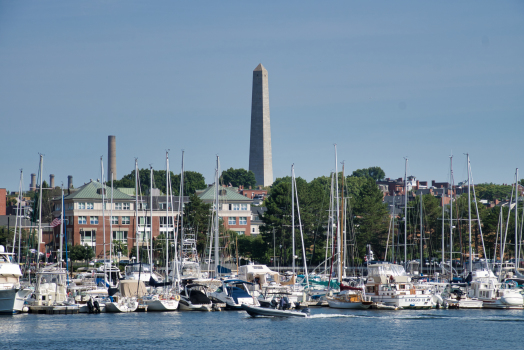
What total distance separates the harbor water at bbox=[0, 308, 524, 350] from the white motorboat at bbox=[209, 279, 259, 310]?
841 millimetres

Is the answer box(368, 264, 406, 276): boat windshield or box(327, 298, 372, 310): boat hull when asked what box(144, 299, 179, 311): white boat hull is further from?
box(368, 264, 406, 276): boat windshield

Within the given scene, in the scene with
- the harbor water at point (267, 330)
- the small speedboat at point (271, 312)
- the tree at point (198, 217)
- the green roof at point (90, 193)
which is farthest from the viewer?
the green roof at point (90, 193)

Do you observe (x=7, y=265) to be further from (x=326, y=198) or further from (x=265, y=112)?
(x=265, y=112)

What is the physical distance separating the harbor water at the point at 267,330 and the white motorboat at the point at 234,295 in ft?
2.76

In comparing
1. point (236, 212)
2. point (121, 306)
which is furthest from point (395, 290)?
point (236, 212)

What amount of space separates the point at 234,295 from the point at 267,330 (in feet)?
38.7

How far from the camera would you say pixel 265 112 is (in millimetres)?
186000

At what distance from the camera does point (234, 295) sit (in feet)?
218

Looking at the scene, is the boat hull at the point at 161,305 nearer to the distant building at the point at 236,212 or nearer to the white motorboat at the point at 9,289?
the white motorboat at the point at 9,289

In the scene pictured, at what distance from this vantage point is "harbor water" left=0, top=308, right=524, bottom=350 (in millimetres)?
48938

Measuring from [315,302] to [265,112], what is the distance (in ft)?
386

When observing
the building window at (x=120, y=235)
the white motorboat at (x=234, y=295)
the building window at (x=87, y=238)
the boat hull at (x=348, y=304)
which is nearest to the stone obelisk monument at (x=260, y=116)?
the building window at (x=120, y=235)

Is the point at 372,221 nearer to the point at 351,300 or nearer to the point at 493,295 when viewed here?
the point at 493,295

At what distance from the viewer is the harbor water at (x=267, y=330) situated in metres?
48.9
